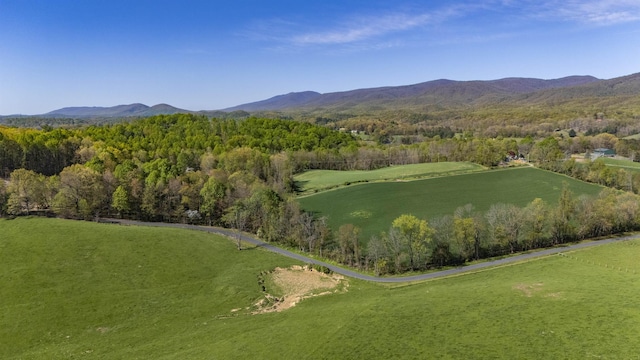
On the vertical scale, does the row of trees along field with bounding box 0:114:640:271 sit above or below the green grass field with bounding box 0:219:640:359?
above

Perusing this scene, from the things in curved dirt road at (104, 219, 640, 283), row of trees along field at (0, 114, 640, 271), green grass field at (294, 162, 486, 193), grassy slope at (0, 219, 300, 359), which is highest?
row of trees along field at (0, 114, 640, 271)

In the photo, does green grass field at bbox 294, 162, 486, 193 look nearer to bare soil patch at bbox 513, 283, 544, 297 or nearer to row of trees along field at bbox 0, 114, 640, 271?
row of trees along field at bbox 0, 114, 640, 271

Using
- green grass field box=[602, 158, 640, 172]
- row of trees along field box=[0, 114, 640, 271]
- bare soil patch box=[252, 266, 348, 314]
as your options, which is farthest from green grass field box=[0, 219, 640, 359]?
green grass field box=[602, 158, 640, 172]

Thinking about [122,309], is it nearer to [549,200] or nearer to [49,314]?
[49,314]

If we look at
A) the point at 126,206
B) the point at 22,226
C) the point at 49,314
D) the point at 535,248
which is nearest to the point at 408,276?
the point at 535,248

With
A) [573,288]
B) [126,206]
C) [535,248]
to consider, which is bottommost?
[535,248]

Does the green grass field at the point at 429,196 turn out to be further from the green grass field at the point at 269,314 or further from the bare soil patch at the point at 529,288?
the bare soil patch at the point at 529,288

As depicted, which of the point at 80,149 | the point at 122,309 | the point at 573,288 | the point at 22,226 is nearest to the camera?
the point at 573,288
